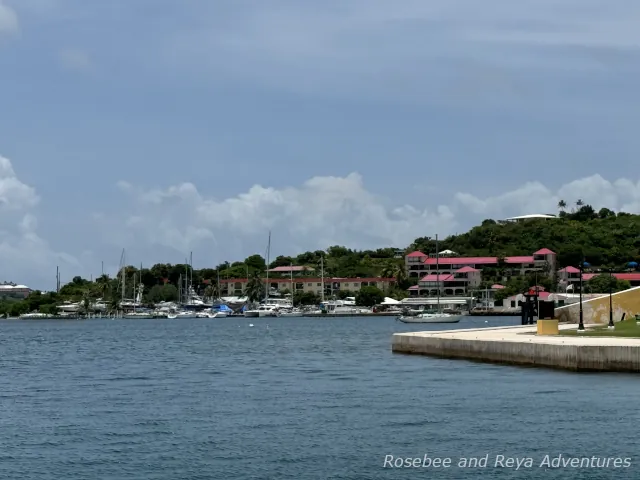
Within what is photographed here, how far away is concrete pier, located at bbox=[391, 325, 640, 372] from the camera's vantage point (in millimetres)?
44594

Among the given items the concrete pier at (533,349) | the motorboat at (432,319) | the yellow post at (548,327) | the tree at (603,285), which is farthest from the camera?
the tree at (603,285)

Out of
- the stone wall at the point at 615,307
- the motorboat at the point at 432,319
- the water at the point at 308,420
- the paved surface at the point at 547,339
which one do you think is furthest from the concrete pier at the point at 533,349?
the motorboat at the point at 432,319

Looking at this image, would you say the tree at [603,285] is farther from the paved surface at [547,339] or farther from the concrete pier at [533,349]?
the concrete pier at [533,349]

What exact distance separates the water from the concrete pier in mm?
1066

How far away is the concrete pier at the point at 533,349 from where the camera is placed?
44594 mm

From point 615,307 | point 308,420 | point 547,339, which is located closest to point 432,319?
point 615,307

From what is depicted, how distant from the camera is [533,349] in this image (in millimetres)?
49594

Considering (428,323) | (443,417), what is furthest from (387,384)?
(428,323)

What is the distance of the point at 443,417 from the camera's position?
34906mm

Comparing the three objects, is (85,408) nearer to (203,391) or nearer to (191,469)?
(203,391)

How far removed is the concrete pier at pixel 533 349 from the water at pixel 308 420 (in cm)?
107

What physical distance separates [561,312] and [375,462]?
4693cm

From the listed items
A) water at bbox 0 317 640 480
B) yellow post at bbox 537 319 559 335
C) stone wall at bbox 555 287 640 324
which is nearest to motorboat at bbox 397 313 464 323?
stone wall at bbox 555 287 640 324

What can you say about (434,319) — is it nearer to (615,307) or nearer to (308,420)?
(615,307)
